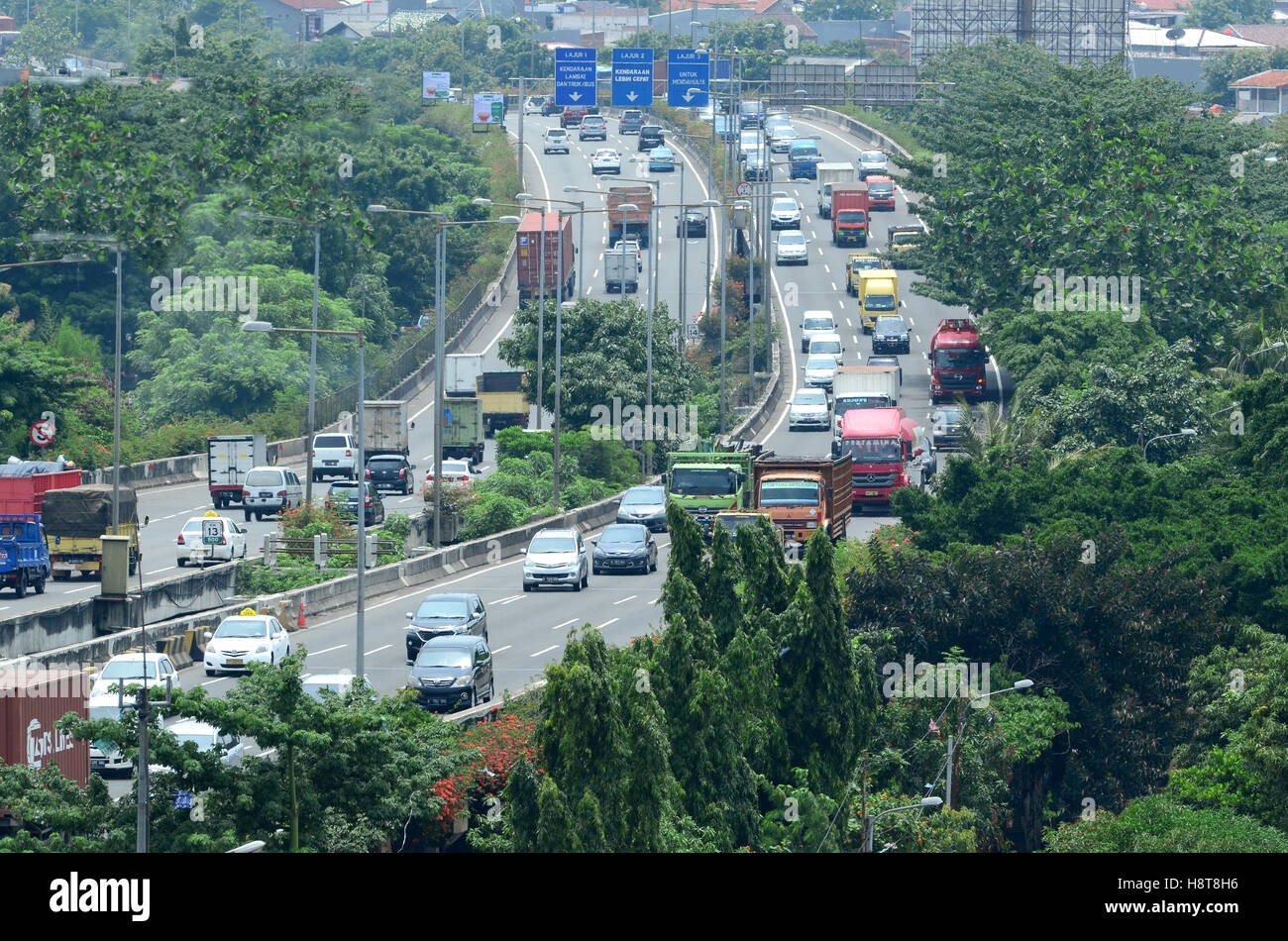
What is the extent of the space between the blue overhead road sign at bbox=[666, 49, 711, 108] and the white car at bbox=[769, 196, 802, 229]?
1326cm

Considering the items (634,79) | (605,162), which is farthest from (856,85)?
(634,79)

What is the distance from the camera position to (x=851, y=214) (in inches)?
4577

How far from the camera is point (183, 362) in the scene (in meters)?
87.9


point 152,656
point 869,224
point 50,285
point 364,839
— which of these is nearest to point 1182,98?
point 869,224

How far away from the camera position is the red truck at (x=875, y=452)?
5984 cm

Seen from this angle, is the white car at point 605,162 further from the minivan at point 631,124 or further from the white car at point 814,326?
the white car at point 814,326

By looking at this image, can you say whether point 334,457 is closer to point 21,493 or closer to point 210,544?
point 210,544

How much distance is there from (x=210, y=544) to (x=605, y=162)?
80646 millimetres

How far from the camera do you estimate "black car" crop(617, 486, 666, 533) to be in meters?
58.8

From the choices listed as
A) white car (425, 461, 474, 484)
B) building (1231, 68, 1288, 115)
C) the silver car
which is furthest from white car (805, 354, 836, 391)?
building (1231, 68, 1288, 115)

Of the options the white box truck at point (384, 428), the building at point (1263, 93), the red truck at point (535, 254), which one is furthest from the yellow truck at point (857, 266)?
the building at point (1263, 93)

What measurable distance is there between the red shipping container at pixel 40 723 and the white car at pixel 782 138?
11145 cm
